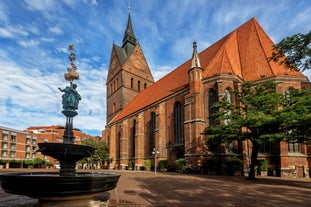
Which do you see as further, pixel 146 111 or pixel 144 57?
pixel 144 57

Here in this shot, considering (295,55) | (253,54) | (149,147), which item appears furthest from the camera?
(149,147)

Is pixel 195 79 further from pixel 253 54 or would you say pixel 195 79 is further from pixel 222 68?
pixel 253 54

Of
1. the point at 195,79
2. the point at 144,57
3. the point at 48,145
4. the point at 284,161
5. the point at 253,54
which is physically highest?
the point at 144,57

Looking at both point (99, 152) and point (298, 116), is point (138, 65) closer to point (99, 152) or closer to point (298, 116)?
point (99, 152)

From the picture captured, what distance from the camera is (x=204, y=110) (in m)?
24.0

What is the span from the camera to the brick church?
844 inches

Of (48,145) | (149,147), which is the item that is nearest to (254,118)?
(48,145)

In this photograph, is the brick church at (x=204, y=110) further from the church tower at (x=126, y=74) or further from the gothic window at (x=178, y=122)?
the church tower at (x=126, y=74)

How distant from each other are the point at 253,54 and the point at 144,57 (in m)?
30.8

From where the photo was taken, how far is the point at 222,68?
78.6 feet

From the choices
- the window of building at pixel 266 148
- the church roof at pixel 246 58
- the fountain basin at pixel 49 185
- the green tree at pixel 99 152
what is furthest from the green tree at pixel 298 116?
the green tree at pixel 99 152

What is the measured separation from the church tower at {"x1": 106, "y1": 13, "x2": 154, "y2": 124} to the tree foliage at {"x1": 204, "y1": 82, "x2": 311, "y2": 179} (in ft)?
106

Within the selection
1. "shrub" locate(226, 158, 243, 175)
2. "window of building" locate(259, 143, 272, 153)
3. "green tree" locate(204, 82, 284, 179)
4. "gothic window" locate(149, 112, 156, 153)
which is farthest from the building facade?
"green tree" locate(204, 82, 284, 179)

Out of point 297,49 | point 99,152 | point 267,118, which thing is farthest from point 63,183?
point 99,152
